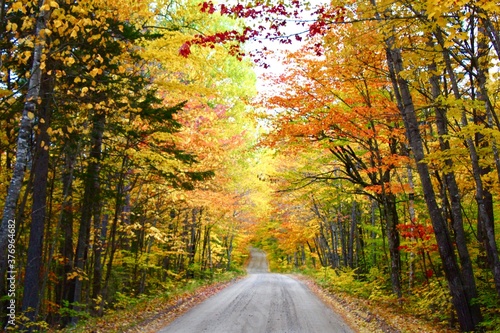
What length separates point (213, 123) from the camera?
1448 cm

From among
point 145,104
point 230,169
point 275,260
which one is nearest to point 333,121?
point 145,104

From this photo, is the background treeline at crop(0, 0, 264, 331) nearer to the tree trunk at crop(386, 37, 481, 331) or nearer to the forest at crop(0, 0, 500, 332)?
the forest at crop(0, 0, 500, 332)

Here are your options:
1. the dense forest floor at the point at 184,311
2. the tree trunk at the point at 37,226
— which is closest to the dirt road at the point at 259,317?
the dense forest floor at the point at 184,311

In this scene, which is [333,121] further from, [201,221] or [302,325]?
[201,221]

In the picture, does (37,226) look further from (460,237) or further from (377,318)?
(460,237)

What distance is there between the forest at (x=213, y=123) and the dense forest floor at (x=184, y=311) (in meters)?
0.50

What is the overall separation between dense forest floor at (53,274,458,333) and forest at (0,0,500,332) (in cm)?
50

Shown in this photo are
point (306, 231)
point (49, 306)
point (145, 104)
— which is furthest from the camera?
point (306, 231)

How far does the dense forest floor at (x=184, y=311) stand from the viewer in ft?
28.8

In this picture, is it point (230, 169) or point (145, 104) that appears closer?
point (145, 104)

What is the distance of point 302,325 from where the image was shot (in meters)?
9.62

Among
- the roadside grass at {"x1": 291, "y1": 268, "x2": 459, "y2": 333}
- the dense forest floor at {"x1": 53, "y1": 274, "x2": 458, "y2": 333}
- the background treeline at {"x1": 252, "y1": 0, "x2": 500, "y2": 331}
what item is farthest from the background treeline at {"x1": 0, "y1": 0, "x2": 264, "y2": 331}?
the roadside grass at {"x1": 291, "y1": 268, "x2": 459, "y2": 333}

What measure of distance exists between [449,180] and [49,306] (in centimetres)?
1269

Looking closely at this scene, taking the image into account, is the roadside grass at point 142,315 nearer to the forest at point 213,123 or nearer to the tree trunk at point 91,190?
the forest at point 213,123
